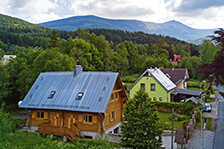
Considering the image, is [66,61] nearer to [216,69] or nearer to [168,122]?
[168,122]

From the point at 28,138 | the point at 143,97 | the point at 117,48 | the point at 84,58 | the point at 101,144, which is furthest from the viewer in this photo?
the point at 117,48

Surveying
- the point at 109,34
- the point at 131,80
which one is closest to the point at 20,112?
the point at 131,80

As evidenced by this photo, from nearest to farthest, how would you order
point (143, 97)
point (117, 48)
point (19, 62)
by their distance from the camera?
point (143, 97), point (19, 62), point (117, 48)

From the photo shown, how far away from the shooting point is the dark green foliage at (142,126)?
1616 cm

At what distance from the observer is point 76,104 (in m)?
22.9

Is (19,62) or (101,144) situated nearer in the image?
(101,144)

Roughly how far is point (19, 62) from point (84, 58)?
15209 millimetres

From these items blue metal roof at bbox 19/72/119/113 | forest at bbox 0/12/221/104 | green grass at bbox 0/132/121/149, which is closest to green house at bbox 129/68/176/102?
forest at bbox 0/12/221/104

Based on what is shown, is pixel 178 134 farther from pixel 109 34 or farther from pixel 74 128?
pixel 109 34

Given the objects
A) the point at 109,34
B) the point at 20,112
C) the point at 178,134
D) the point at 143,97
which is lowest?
the point at 20,112

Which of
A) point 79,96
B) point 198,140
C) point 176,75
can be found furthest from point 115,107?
point 176,75

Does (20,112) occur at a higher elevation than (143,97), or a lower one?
lower

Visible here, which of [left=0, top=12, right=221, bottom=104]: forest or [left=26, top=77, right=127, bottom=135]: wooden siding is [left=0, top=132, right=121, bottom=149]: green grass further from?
[left=0, top=12, right=221, bottom=104]: forest

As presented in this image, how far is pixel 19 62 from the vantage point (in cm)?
3922
